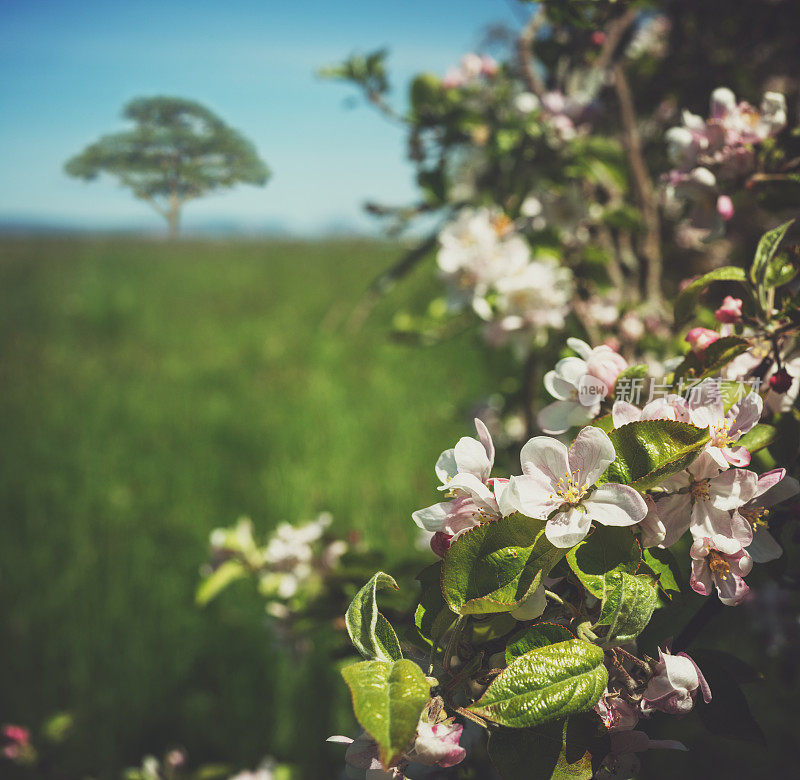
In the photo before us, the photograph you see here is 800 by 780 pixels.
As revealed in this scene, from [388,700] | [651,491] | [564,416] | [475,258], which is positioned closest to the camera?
[388,700]

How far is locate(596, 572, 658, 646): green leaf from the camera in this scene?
17.2 inches

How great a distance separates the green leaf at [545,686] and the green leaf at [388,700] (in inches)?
1.7

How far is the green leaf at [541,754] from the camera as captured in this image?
45cm

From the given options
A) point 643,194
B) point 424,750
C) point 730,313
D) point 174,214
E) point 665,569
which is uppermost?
point 643,194

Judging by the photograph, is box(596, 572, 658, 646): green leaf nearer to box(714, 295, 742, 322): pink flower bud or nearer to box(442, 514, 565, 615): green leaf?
box(442, 514, 565, 615): green leaf

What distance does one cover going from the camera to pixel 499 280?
3.63ft

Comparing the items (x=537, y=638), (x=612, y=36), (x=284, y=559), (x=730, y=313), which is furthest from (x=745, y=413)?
(x=612, y=36)

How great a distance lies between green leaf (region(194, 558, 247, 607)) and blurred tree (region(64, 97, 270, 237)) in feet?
2.19

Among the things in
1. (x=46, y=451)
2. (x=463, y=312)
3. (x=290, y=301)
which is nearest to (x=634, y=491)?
(x=463, y=312)

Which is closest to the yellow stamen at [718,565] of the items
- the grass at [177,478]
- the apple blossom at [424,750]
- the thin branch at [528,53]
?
the apple blossom at [424,750]

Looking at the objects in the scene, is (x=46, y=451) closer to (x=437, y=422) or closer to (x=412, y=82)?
(x=437, y=422)

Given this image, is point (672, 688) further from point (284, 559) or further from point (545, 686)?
point (284, 559)

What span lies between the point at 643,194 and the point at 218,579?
1.04 metres

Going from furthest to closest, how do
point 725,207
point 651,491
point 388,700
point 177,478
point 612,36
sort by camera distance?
point 177,478
point 612,36
point 725,207
point 651,491
point 388,700
